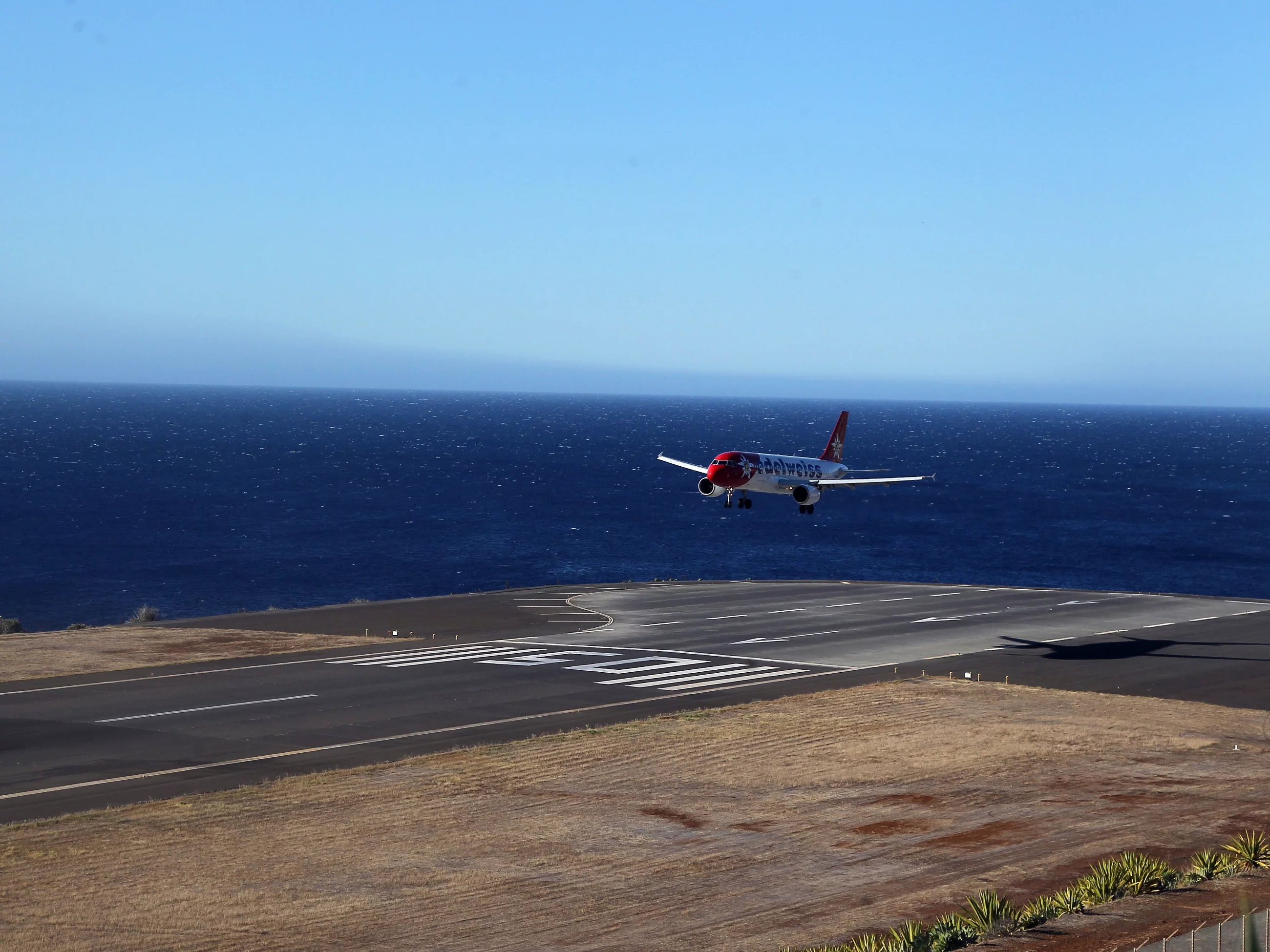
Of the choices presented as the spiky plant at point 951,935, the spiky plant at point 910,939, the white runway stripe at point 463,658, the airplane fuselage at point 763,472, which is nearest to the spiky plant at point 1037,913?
the spiky plant at point 951,935

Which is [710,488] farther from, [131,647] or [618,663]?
[131,647]

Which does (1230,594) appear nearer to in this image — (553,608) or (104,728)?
(553,608)

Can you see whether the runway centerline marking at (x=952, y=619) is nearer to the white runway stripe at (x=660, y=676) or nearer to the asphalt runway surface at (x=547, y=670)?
the asphalt runway surface at (x=547, y=670)

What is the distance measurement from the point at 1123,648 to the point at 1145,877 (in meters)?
45.0

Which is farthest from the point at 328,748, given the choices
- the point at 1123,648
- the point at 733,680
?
the point at 1123,648

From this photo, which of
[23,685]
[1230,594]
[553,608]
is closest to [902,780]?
[23,685]

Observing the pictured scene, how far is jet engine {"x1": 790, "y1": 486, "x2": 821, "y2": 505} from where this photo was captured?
77375 millimetres

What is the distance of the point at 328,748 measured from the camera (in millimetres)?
43781

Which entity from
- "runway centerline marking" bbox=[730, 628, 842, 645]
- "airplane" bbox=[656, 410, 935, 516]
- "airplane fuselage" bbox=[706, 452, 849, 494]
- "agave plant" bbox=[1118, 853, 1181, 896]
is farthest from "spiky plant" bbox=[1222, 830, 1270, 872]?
"airplane fuselage" bbox=[706, 452, 849, 494]

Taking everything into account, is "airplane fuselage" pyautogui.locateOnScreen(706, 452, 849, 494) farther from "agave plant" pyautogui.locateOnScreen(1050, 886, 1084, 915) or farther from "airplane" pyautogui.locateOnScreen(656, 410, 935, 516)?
"agave plant" pyautogui.locateOnScreen(1050, 886, 1084, 915)

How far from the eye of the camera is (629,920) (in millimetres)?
25859

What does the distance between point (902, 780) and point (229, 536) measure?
148 meters

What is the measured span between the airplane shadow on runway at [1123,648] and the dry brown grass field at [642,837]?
1735cm

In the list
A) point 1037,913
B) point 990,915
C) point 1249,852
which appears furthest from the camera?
point 1249,852
